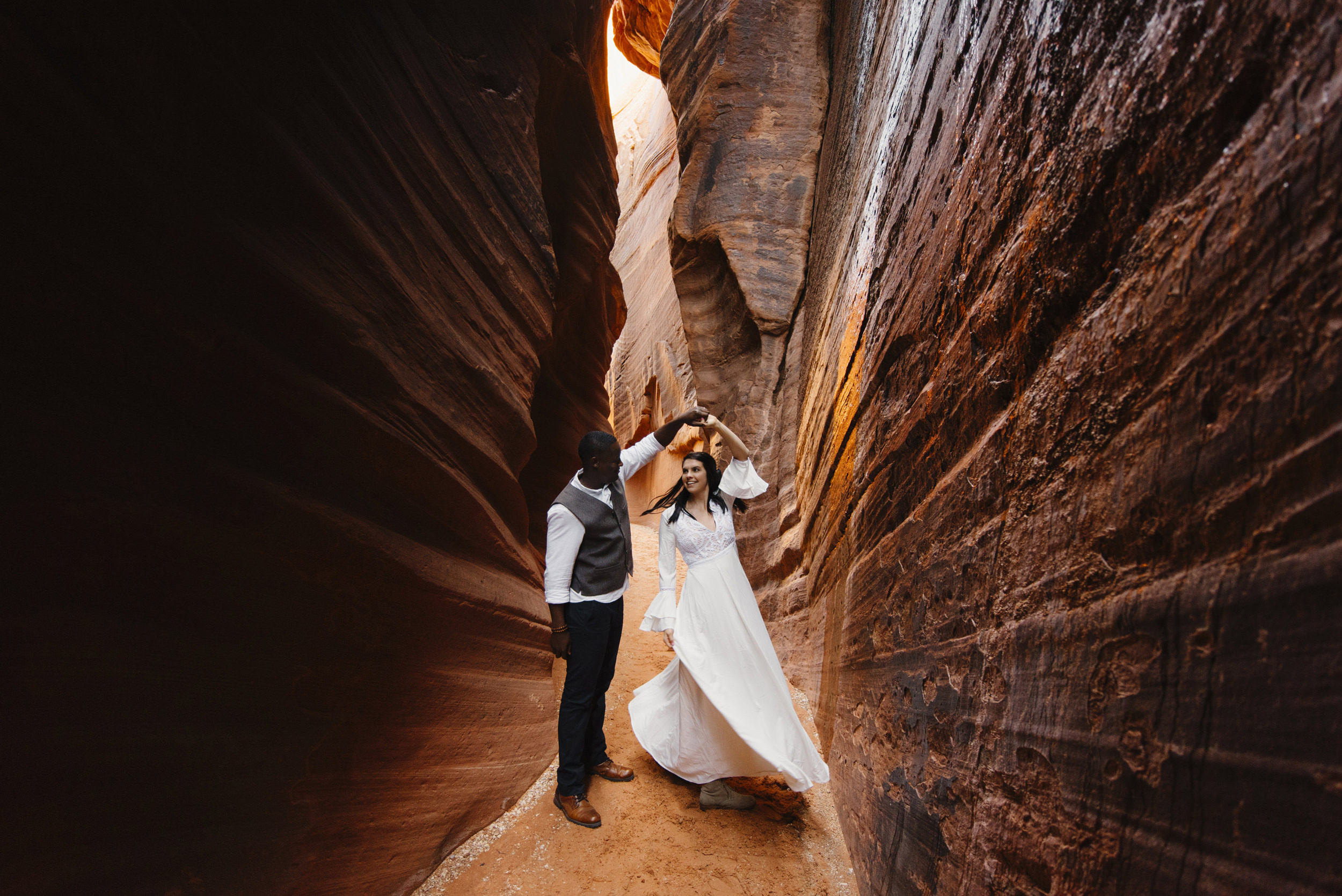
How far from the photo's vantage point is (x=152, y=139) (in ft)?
5.65

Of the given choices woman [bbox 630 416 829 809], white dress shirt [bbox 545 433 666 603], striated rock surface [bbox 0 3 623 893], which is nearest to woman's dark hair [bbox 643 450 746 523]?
woman [bbox 630 416 829 809]

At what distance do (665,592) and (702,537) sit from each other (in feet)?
1.15

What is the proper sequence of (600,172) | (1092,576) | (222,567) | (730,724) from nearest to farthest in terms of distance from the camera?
(1092,576) → (222,567) → (730,724) → (600,172)

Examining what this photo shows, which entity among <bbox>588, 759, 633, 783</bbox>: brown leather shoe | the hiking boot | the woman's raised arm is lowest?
<bbox>588, 759, 633, 783</bbox>: brown leather shoe

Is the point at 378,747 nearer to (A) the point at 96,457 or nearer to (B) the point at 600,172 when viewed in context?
(A) the point at 96,457

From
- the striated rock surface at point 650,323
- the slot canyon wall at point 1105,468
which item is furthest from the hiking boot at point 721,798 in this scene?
the striated rock surface at point 650,323

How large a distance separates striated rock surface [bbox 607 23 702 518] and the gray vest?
775 cm

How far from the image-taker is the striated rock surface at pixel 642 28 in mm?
12445

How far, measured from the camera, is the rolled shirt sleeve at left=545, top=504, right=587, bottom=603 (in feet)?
9.93

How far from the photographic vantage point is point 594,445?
3131 mm

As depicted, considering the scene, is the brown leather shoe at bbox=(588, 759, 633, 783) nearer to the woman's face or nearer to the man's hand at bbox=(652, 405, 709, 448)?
the woman's face

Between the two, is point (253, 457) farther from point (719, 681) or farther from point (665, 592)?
point (719, 681)

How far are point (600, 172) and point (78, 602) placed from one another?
19.6 feet

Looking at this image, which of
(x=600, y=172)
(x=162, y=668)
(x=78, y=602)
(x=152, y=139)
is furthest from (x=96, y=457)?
(x=600, y=172)
